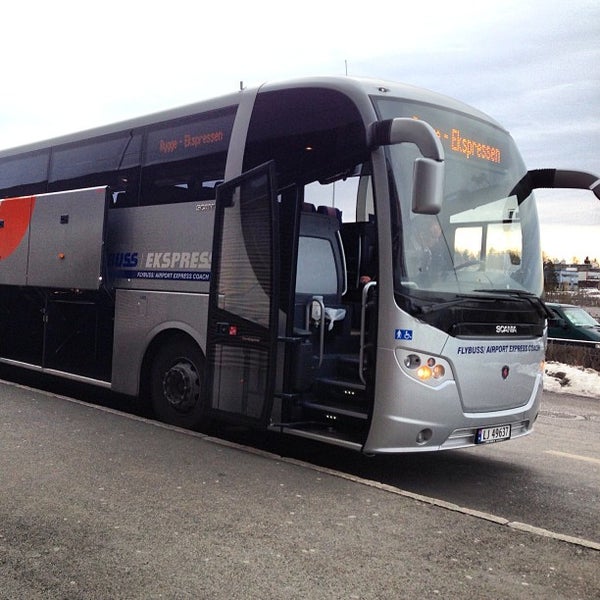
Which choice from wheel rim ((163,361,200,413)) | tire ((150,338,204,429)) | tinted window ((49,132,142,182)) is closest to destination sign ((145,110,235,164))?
tinted window ((49,132,142,182))

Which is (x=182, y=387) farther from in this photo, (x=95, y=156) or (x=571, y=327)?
(x=571, y=327)

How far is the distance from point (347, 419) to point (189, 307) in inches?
91.1

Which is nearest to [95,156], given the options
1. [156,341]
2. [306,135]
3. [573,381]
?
[156,341]

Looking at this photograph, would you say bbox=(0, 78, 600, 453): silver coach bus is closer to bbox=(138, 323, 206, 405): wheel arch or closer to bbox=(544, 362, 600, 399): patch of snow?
bbox=(138, 323, 206, 405): wheel arch

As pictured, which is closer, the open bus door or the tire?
the open bus door

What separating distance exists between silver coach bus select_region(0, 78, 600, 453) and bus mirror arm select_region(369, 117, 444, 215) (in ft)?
0.05

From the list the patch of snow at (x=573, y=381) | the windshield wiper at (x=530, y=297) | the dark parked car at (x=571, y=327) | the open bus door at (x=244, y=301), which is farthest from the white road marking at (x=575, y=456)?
the dark parked car at (x=571, y=327)

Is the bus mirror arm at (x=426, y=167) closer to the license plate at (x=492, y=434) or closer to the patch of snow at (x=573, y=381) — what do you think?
the license plate at (x=492, y=434)

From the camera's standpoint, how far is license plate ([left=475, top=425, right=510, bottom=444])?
21.3 feet

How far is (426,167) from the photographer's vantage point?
566 centimetres

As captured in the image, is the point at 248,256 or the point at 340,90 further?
the point at 248,256

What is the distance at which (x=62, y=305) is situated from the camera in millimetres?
9867

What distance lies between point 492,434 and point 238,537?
281cm

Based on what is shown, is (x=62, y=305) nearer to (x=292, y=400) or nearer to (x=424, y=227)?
(x=292, y=400)
